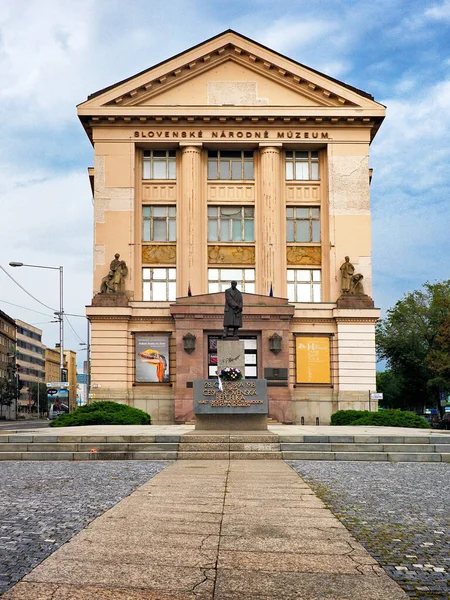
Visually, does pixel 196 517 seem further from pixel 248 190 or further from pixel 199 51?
pixel 199 51

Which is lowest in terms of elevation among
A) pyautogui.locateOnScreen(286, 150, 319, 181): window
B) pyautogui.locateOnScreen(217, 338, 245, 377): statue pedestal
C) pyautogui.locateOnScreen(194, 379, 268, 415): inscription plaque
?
pyautogui.locateOnScreen(194, 379, 268, 415): inscription plaque

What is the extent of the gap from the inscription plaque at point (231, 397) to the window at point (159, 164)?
76.6 ft

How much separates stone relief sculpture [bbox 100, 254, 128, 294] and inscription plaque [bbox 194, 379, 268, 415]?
19.1m

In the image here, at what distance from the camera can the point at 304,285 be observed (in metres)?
43.9

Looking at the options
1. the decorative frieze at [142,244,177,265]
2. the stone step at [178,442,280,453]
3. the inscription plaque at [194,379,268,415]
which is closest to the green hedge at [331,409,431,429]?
the inscription plaque at [194,379,268,415]

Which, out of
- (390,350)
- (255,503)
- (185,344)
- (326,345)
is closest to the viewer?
(255,503)

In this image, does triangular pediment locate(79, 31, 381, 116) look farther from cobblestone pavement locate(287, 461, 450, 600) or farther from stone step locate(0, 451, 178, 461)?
cobblestone pavement locate(287, 461, 450, 600)

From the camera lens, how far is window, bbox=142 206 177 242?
44062mm

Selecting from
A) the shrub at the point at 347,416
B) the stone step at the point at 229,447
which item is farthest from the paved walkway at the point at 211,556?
the shrub at the point at 347,416

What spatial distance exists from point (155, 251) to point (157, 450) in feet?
83.1

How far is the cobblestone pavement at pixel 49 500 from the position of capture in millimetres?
7246

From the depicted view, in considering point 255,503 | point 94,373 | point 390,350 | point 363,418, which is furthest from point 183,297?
point 390,350

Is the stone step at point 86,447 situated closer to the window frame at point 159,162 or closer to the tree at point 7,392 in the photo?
the window frame at point 159,162

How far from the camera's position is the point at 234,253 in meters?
44.1
